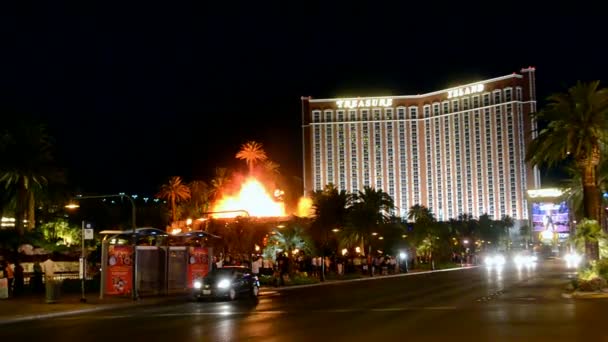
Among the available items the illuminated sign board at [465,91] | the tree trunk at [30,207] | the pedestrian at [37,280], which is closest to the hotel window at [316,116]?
the illuminated sign board at [465,91]

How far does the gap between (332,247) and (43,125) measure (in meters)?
33.2

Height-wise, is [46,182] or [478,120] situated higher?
[478,120]

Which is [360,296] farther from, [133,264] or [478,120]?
[478,120]

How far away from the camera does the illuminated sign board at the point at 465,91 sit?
166 metres

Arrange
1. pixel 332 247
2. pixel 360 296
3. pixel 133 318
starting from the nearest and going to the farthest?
pixel 133 318, pixel 360 296, pixel 332 247

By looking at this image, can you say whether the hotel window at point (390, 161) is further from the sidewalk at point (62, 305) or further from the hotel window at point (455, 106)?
the sidewalk at point (62, 305)

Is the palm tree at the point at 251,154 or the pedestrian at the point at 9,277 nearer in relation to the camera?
the pedestrian at the point at 9,277

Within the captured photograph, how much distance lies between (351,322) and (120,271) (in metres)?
16.4

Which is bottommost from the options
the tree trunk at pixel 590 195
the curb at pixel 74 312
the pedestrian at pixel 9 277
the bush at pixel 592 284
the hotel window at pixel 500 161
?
the curb at pixel 74 312

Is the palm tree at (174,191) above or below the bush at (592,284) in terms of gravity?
→ above

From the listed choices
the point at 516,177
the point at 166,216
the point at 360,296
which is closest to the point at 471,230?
the point at 516,177

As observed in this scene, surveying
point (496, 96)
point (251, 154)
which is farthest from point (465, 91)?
point (251, 154)

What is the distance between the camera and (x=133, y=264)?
31.9m

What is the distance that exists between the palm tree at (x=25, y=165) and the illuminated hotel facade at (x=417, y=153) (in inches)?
4633
